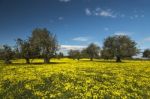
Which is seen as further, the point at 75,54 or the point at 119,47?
the point at 75,54

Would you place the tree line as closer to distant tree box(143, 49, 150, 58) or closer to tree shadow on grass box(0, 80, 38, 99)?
tree shadow on grass box(0, 80, 38, 99)

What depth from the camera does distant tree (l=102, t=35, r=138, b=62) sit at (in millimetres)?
101631

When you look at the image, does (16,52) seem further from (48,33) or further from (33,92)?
(33,92)

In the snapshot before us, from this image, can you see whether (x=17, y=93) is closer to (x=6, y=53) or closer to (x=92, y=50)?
(x=6, y=53)

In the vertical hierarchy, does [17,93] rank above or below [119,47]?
below

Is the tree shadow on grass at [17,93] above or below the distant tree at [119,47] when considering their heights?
below

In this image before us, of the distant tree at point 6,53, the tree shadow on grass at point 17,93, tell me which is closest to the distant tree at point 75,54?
the distant tree at point 6,53

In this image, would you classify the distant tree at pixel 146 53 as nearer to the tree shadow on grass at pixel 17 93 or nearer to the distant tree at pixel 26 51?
the distant tree at pixel 26 51

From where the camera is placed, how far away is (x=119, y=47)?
340ft

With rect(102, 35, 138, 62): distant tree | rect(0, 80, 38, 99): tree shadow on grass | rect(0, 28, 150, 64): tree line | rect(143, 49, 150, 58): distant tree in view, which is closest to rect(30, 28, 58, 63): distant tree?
rect(0, 28, 150, 64): tree line

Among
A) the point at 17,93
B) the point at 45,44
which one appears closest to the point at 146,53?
the point at 45,44

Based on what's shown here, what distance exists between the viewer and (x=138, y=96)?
59.3 feet

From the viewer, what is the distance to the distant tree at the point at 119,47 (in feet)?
333

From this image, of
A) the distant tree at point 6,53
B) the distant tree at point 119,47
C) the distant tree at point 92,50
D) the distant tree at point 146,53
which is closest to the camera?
the distant tree at point 6,53
